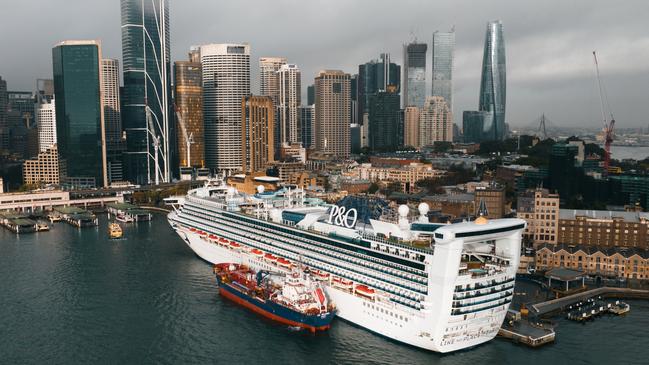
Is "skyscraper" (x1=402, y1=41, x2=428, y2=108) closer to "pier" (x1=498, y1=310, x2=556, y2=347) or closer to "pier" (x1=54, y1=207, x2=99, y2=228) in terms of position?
"pier" (x1=54, y1=207, x2=99, y2=228)

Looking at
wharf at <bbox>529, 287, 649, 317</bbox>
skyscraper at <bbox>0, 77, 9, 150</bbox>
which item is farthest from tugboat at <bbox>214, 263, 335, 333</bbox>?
skyscraper at <bbox>0, 77, 9, 150</bbox>

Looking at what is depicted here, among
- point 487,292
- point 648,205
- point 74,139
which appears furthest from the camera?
point 74,139

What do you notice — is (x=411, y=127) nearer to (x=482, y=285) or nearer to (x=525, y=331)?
(x=525, y=331)

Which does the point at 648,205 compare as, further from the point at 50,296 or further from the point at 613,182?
the point at 50,296

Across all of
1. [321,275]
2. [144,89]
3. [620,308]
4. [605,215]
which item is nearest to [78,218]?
[321,275]

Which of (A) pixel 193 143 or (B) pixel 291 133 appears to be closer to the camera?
(A) pixel 193 143

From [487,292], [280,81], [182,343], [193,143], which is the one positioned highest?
[280,81]

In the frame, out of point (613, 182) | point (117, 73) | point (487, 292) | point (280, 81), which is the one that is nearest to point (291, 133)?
point (280, 81)
